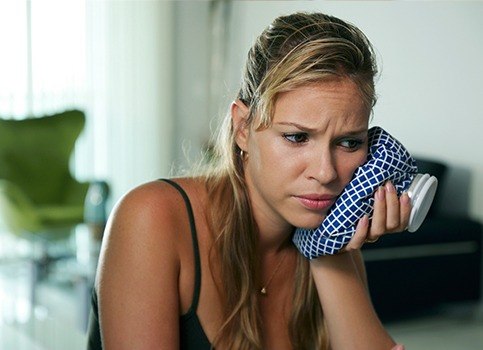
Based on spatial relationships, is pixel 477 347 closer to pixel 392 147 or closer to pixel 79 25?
pixel 392 147

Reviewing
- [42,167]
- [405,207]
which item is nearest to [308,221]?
[405,207]

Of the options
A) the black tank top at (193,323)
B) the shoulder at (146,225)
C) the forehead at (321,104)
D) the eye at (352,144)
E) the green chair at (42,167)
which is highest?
the forehead at (321,104)

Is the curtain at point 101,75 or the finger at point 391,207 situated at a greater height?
the finger at point 391,207

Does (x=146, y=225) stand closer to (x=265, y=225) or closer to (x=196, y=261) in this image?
(x=196, y=261)

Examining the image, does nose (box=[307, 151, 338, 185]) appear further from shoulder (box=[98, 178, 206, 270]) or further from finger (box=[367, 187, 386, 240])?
shoulder (box=[98, 178, 206, 270])

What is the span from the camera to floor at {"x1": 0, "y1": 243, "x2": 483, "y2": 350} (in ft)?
6.21

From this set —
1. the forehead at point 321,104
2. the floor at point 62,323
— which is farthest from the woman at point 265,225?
the floor at point 62,323

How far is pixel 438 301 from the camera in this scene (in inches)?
116

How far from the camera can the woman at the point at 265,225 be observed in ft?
3.86

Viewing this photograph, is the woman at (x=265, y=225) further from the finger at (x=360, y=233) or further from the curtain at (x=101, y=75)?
the curtain at (x=101, y=75)

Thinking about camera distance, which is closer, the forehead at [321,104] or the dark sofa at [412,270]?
the forehead at [321,104]

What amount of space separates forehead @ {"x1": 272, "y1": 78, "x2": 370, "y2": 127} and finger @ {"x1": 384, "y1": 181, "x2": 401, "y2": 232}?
0.11m

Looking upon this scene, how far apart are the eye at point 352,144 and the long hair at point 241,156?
56mm

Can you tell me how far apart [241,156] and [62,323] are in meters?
A: 0.85
